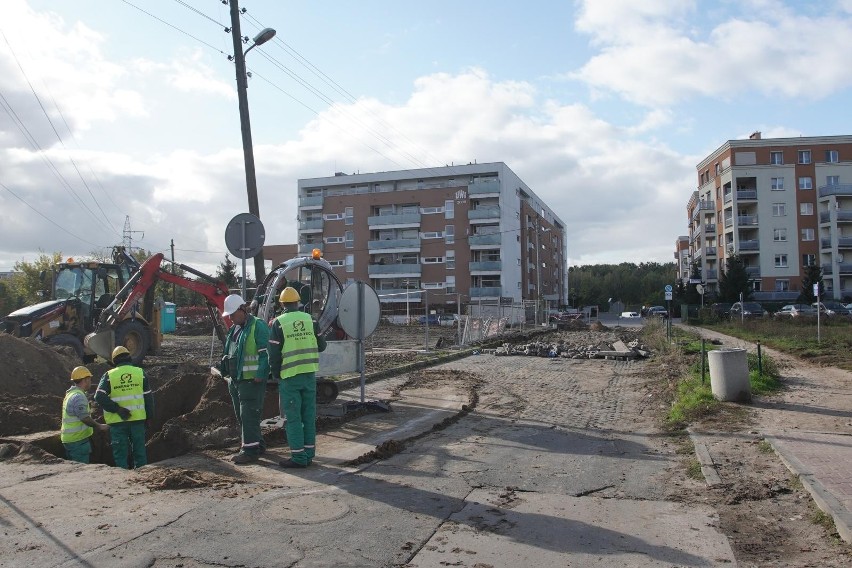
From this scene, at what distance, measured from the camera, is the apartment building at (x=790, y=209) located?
6650 centimetres

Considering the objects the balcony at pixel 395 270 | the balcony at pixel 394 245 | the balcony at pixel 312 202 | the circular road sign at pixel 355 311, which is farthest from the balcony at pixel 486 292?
Result: the circular road sign at pixel 355 311

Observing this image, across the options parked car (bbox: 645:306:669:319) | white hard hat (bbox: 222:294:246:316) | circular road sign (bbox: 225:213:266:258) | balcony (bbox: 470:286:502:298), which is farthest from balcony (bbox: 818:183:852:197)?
white hard hat (bbox: 222:294:246:316)

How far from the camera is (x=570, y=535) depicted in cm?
491

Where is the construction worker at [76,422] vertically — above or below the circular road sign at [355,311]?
below

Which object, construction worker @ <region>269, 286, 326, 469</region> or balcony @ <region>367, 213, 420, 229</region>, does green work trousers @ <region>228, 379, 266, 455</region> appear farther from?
balcony @ <region>367, 213, 420, 229</region>

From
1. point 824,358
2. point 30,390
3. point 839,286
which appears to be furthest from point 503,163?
point 30,390

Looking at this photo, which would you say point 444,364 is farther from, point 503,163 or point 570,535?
point 503,163

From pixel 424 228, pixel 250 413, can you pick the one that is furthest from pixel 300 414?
pixel 424 228

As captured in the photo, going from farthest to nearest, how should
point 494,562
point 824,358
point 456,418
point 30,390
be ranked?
point 824,358
point 30,390
point 456,418
point 494,562

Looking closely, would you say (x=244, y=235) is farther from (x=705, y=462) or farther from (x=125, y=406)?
(x=705, y=462)

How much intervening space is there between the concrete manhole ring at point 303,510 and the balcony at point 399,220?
218 ft

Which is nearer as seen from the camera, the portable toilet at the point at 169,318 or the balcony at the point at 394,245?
the portable toilet at the point at 169,318

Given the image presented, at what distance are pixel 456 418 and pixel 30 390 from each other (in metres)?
7.86

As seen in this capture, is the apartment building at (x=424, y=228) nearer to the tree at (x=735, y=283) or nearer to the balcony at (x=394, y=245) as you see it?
the balcony at (x=394, y=245)
